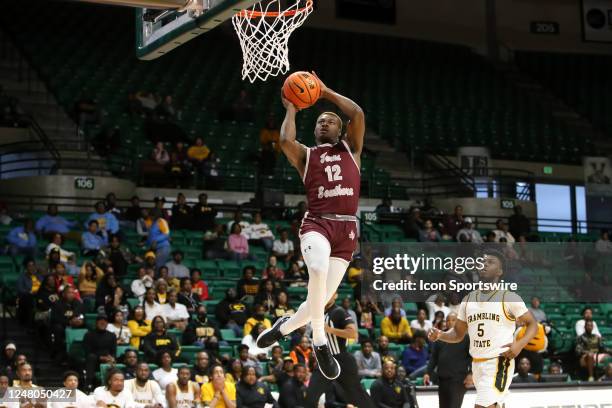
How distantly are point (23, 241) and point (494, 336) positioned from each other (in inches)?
406

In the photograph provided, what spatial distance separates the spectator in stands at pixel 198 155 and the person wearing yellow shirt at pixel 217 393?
908cm

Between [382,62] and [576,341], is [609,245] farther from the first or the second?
[382,62]

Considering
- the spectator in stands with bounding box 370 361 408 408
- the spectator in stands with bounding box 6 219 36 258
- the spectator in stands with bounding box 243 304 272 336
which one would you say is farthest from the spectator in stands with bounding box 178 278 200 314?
the spectator in stands with bounding box 370 361 408 408

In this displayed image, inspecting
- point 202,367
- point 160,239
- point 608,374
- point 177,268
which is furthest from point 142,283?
point 608,374

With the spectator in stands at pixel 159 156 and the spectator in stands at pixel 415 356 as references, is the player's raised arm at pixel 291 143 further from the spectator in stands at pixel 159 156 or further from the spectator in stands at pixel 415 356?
the spectator in stands at pixel 159 156

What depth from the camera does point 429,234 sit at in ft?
69.6

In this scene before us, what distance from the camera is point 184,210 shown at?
20.0 meters

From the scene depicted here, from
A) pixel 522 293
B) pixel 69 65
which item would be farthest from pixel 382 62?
pixel 522 293

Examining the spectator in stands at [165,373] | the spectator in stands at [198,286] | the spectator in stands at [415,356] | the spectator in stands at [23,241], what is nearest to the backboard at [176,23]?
the spectator in stands at [165,373]

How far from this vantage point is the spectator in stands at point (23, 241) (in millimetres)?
17734

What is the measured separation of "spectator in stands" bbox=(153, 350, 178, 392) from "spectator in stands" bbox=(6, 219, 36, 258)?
4.46m

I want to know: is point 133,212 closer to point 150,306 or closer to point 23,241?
point 23,241

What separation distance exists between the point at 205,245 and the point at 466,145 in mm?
11123

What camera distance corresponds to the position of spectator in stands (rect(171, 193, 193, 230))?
→ 20.0 meters
